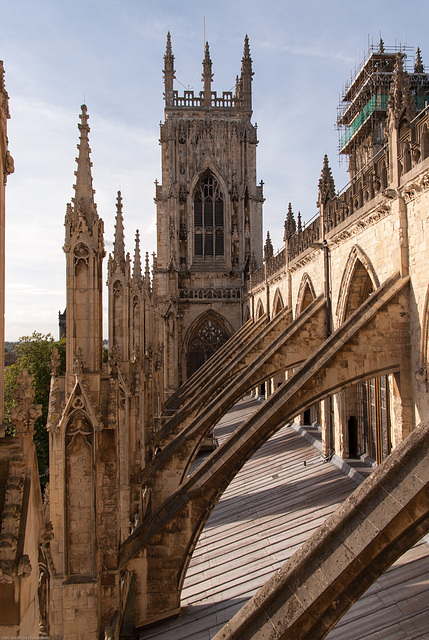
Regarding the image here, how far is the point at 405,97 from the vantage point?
7949 millimetres

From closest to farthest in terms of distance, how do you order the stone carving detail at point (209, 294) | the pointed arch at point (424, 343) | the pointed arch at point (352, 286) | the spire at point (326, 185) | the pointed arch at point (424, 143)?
1. the pointed arch at point (424, 143)
2. the pointed arch at point (424, 343)
3. the pointed arch at point (352, 286)
4. the spire at point (326, 185)
5. the stone carving detail at point (209, 294)

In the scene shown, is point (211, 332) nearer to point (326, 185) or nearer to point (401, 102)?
point (326, 185)

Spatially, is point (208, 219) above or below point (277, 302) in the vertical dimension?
above

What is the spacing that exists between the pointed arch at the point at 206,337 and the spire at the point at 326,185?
17.8 metres

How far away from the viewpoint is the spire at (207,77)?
31.6m

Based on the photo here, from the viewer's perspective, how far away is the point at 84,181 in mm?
7391

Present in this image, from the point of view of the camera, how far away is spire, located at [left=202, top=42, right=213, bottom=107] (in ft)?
104

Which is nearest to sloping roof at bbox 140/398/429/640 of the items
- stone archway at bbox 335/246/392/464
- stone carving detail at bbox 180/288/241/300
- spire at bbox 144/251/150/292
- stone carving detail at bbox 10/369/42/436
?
stone archway at bbox 335/246/392/464

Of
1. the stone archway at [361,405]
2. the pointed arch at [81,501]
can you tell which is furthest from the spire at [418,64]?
the pointed arch at [81,501]

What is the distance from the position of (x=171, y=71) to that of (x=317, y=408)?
25.9 m

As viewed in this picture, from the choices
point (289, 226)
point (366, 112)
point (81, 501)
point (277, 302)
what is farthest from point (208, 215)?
point (81, 501)

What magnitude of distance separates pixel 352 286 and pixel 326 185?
326cm

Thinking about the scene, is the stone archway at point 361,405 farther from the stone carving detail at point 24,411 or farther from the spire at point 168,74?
the spire at point 168,74

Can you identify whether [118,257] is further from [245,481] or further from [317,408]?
[317,408]
